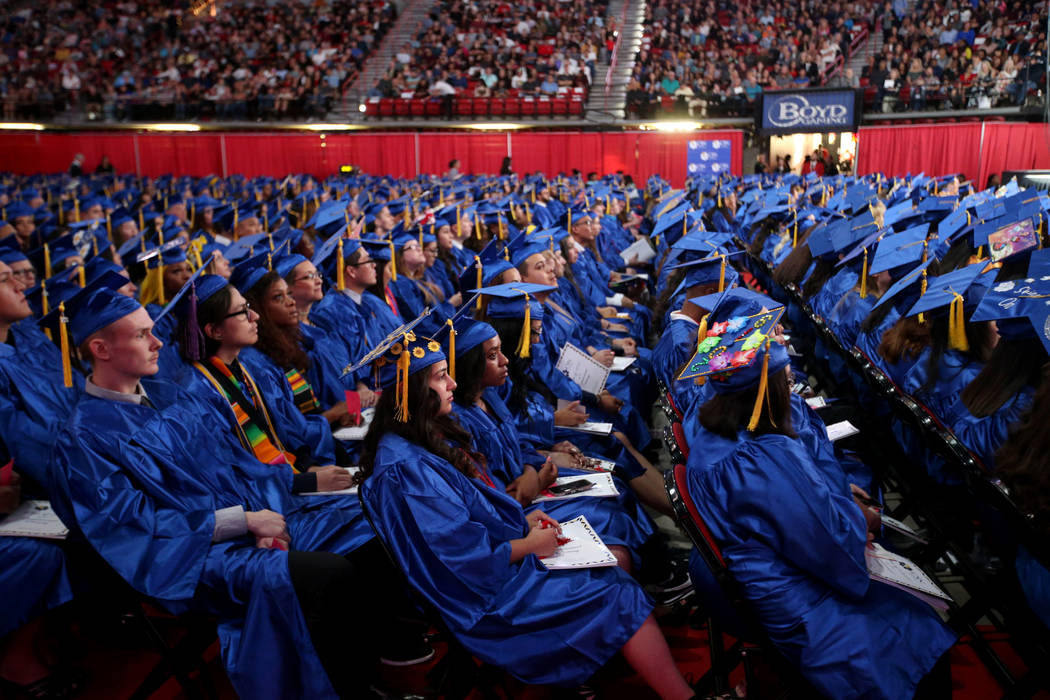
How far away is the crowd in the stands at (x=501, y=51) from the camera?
24844 millimetres

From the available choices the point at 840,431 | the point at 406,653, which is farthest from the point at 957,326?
the point at 406,653

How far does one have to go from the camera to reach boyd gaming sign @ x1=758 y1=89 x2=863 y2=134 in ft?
58.6

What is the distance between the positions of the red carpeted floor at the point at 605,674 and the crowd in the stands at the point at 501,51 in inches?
885

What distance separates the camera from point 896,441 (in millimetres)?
3979

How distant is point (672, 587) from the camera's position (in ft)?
11.1

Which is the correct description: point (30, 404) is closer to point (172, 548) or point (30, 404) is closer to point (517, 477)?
point (172, 548)

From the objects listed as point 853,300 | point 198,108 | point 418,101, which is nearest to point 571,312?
point 853,300

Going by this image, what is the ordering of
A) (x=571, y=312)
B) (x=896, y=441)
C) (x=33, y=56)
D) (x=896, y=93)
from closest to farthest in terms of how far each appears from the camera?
(x=896, y=441), (x=571, y=312), (x=896, y=93), (x=33, y=56)

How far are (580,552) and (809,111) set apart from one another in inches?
711

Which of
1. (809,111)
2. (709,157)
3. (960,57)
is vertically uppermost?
(960,57)

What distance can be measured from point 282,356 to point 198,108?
2463 centimetres

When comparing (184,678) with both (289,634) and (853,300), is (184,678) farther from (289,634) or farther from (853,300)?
(853,300)

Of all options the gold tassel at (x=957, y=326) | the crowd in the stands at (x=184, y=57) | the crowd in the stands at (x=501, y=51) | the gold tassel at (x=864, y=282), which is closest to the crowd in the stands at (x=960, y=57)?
the crowd in the stands at (x=501, y=51)

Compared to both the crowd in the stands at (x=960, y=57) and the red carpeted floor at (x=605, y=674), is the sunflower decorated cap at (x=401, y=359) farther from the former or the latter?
the crowd in the stands at (x=960, y=57)
